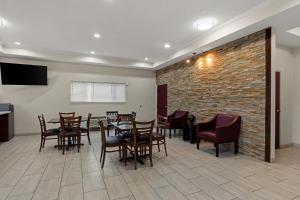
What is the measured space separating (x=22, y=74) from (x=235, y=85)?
6740 mm

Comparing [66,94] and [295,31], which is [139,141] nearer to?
[295,31]

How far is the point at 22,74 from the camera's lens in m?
5.70

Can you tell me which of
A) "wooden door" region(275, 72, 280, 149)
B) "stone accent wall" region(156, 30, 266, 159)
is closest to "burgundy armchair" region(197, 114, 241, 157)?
"stone accent wall" region(156, 30, 266, 159)

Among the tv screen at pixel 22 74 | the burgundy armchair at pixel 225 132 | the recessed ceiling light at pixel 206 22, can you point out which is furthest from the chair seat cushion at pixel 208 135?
the tv screen at pixel 22 74

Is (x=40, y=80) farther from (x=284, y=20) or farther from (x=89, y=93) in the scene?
(x=284, y=20)

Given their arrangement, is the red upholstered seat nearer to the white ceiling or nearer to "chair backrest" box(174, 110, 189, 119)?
"chair backrest" box(174, 110, 189, 119)

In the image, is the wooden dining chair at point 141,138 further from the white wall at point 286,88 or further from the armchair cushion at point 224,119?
the white wall at point 286,88

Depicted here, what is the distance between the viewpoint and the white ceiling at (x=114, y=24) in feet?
9.86

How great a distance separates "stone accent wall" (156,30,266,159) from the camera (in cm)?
356

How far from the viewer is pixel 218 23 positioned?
147 inches

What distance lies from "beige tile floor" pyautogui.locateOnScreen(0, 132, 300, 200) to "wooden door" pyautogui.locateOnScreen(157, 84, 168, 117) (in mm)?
3564

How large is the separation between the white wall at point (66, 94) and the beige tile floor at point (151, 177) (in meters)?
2.36

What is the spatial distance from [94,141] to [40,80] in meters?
Result: 3.11

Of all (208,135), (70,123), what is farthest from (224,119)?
(70,123)
